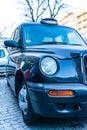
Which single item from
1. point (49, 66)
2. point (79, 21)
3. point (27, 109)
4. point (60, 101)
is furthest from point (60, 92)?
point (79, 21)

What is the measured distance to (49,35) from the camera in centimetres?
541

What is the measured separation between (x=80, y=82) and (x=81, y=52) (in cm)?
44

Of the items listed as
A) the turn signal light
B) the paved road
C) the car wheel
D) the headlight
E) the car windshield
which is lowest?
the paved road

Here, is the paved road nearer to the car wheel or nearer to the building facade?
the car wheel

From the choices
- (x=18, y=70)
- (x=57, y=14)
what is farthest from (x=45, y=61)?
(x=57, y=14)

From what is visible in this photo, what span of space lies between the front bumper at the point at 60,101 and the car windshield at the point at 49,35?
152 centimetres

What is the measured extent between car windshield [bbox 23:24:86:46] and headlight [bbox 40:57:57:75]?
50.4 inches

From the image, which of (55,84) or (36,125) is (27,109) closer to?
(36,125)

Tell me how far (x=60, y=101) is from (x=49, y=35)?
1990mm

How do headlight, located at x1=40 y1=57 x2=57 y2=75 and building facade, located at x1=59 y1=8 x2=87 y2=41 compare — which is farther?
building facade, located at x1=59 y1=8 x2=87 y2=41

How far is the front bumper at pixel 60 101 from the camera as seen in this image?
12.2ft

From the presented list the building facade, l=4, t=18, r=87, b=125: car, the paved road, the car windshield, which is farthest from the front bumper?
the building facade

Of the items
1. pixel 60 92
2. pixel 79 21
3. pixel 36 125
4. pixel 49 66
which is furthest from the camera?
pixel 79 21

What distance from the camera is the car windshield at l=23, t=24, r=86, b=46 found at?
521 centimetres
